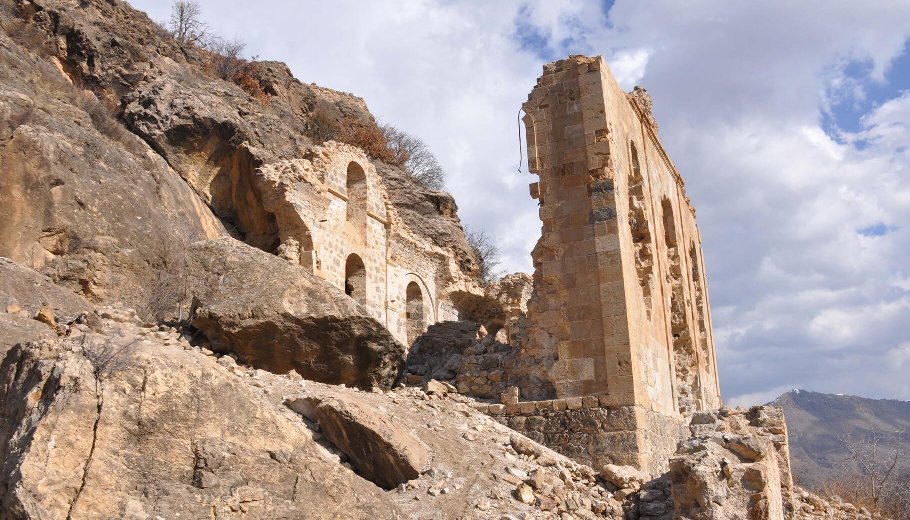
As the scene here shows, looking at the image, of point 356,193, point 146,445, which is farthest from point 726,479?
point 356,193

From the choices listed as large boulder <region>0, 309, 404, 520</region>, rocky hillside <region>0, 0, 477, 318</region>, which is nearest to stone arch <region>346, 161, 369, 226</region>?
rocky hillside <region>0, 0, 477, 318</region>

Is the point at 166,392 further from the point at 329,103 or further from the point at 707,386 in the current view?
the point at 329,103

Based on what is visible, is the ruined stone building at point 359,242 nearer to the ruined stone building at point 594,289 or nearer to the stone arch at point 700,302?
the stone arch at point 700,302

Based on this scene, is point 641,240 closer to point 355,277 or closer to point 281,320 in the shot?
point 281,320

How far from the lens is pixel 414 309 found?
65.9ft

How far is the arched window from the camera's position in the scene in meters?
18.5

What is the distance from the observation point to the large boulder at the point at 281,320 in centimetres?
731

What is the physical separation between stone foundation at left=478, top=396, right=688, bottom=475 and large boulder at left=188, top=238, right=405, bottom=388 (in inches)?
72.9

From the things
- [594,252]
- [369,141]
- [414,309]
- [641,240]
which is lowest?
[594,252]

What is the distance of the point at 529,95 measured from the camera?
10469 mm

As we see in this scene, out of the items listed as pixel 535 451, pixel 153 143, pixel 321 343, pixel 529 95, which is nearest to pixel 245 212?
pixel 153 143

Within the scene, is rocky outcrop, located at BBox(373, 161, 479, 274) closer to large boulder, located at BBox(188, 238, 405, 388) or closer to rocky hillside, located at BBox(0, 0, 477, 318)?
rocky hillside, located at BBox(0, 0, 477, 318)

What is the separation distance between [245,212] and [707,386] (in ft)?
34.1

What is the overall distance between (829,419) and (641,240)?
5770 centimetres
